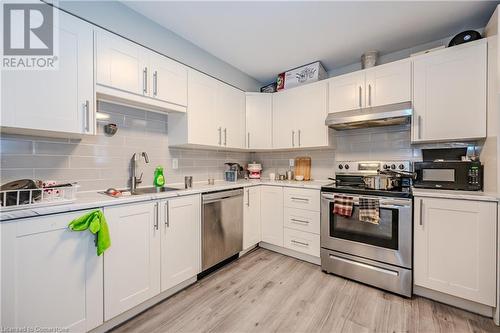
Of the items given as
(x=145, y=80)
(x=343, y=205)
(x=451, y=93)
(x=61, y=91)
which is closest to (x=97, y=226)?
(x=61, y=91)

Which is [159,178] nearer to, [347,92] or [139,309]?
[139,309]

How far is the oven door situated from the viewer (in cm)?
183

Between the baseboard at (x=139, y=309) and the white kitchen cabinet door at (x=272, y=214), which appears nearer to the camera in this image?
the baseboard at (x=139, y=309)

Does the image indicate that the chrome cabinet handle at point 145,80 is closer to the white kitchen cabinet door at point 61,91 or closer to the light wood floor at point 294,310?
the white kitchen cabinet door at point 61,91

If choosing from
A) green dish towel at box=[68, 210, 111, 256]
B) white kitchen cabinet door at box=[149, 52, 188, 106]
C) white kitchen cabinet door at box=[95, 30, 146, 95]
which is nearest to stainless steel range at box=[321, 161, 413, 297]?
white kitchen cabinet door at box=[149, 52, 188, 106]

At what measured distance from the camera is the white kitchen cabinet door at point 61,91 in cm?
124

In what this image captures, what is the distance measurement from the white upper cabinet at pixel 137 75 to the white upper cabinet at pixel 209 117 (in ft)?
0.49

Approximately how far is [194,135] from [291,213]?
150 centimetres

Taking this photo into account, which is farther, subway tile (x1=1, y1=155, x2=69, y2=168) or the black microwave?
the black microwave

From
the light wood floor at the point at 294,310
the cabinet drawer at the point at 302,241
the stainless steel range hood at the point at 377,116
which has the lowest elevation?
the light wood floor at the point at 294,310

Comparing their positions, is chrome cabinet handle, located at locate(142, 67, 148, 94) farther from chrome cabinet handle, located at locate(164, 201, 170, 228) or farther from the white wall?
chrome cabinet handle, located at locate(164, 201, 170, 228)

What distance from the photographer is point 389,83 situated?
7.23 ft

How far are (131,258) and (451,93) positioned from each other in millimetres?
3081

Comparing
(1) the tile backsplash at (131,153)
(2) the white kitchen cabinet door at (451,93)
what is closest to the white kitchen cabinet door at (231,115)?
(1) the tile backsplash at (131,153)
